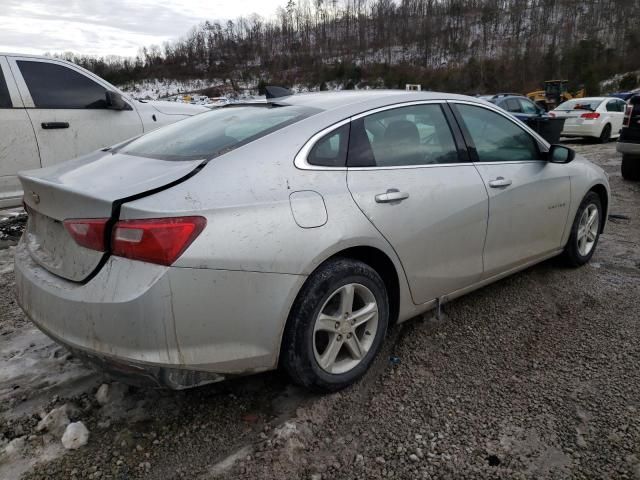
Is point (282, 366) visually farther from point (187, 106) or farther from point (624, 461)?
point (187, 106)

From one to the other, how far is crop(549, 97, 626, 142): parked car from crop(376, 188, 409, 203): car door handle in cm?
1497

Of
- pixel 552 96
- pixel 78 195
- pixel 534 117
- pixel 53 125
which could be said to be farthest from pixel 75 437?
pixel 552 96

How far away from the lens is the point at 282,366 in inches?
92.0

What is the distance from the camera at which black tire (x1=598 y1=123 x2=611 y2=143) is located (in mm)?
15312

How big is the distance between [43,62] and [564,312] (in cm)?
560

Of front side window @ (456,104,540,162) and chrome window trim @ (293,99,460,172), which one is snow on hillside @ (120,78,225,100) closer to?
front side window @ (456,104,540,162)

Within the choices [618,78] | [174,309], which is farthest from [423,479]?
[618,78]

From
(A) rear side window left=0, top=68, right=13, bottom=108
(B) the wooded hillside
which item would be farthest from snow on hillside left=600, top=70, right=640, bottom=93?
(A) rear side window left=0, top=68, right=13, bottom=108

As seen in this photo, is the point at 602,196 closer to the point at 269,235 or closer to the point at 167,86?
the point at 269,235

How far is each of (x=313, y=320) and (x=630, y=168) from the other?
824 centimetres

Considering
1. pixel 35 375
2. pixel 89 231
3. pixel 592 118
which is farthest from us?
pixel 592 118

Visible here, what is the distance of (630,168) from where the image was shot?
8.38 m

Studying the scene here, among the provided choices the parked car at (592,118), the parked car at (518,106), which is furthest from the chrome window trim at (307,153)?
the parked car at (592,118)

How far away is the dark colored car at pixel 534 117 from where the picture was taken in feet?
44.9
